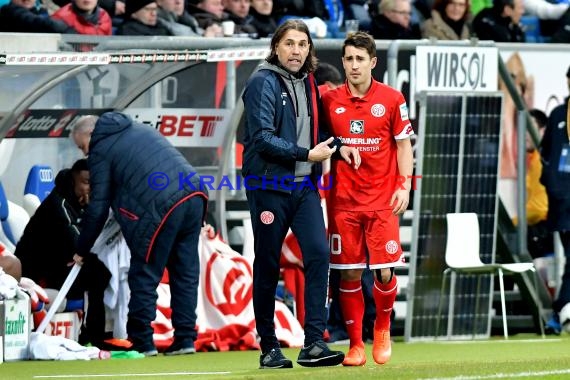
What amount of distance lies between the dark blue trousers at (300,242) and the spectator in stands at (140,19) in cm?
614

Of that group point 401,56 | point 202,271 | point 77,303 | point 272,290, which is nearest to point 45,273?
point 77,303

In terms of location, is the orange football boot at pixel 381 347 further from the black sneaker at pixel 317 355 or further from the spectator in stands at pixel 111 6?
the spectator in stands at pixel 111 6

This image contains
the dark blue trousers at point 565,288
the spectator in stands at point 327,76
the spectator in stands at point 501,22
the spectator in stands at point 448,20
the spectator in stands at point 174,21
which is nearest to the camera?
the spectator in stands at point 327,76

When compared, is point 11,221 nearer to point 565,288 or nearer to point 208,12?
point 208,12

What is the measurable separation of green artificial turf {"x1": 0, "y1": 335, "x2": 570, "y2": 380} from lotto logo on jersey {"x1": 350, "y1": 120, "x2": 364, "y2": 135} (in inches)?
57.1

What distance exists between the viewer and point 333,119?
1089 cm

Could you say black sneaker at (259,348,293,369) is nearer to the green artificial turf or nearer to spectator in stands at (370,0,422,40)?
the green artificial turf

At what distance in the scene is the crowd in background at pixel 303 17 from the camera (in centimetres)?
1614

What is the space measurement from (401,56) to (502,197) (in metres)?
1.86

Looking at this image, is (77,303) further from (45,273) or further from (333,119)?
(333,119)

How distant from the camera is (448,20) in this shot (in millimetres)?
19203

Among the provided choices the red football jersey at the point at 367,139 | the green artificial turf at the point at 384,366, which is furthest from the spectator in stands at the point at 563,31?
the red football jersey at the point at 367,139

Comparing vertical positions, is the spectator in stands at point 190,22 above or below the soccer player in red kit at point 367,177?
above

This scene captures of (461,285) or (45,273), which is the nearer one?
(45,273)
